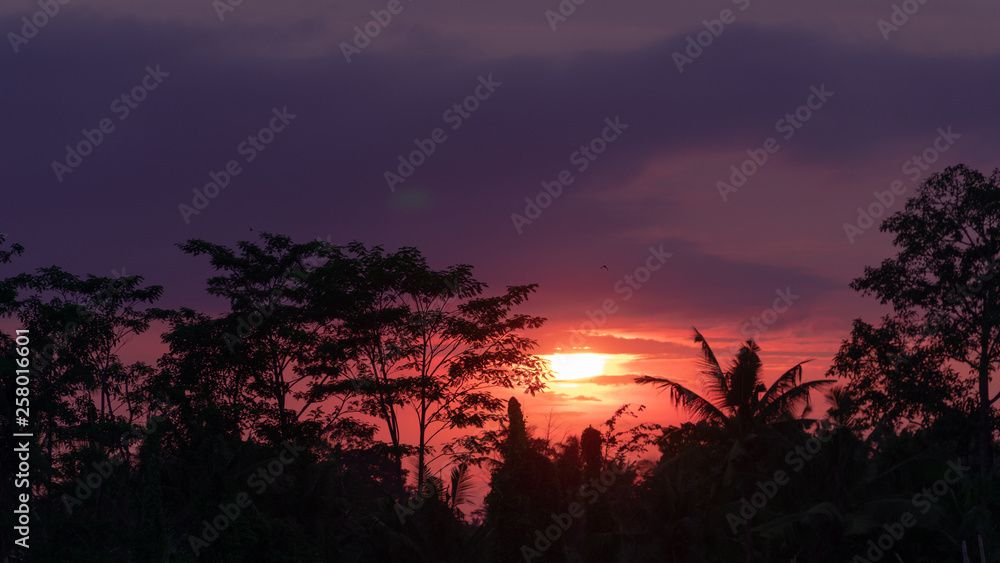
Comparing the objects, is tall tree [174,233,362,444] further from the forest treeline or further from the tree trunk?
the tree trunk

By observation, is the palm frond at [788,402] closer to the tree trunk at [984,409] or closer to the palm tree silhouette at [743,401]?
the palm tree silhouette at [743,401]

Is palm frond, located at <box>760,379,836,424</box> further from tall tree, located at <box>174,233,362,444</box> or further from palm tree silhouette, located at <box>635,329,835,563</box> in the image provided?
tall tree, located at <box>174,233,362,444</box>

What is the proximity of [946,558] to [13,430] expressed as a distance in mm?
34233

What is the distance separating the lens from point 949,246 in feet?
110

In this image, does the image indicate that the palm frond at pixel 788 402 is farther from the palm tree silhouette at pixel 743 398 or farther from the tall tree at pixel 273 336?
the tall tree at pixel 273 336

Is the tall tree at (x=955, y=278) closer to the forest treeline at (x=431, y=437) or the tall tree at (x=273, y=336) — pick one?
the forest treeline at (x=431, y=437)

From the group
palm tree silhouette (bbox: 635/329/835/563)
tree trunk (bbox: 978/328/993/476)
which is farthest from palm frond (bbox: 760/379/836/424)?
tree trunk (bbox: 978/328/993/476)

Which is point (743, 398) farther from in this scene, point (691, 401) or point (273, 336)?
point (273, 336)

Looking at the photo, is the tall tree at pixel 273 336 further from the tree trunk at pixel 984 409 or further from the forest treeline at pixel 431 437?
the tree trunk at pixel 984 409

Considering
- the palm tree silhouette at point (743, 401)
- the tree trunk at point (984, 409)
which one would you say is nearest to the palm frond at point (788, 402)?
the palm tree silhouette at point (743, 401)

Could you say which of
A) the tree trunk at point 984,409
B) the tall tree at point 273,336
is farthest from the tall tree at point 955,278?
the tall tree at point 273,336

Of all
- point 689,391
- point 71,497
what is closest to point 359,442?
point 71,497

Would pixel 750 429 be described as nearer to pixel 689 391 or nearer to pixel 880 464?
pixel 689 391

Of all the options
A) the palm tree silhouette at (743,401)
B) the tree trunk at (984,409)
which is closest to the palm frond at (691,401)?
the palm tree silhouette at (743,401)
